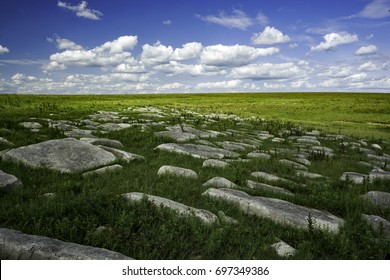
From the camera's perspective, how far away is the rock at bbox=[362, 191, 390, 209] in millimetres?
6863

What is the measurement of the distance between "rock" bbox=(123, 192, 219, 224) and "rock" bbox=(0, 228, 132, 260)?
1.52m

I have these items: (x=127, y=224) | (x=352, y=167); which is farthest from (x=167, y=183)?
(x=352, y=167)

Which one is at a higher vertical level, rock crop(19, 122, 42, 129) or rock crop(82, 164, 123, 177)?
rock crop(19, 122, 42, 129)

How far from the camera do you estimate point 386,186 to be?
8.51 m

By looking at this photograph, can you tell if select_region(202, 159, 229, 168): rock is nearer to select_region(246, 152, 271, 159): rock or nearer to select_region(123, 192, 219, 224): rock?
select_region(246, 152, 271, 159): rock

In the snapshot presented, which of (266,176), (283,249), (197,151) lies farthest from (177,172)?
(283,249)

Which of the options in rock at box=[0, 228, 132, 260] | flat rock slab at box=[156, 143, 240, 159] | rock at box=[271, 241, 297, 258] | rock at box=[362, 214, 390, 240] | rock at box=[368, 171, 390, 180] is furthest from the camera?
flat rock slab at box=[156, 143, 240, 159]

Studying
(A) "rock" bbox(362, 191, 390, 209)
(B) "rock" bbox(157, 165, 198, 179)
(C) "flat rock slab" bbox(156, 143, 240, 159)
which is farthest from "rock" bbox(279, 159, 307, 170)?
(B) "rock" bbox(157, 165, 198, 179)

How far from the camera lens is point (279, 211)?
5.64m

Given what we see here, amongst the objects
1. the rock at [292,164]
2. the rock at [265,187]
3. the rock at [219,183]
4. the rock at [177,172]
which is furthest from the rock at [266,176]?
the rock at [177,172]

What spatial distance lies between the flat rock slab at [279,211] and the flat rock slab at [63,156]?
3.05 meters

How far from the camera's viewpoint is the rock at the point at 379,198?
6.86m

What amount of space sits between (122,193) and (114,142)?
16.7ft
